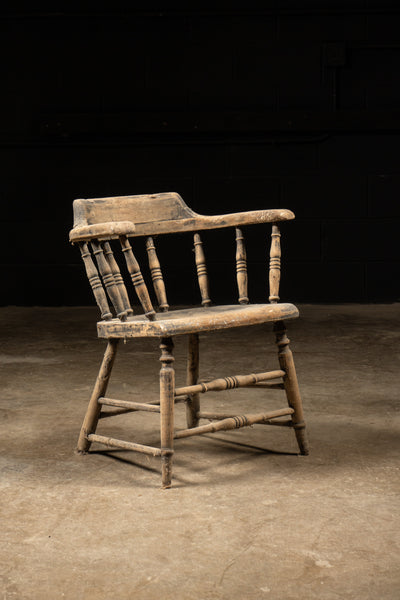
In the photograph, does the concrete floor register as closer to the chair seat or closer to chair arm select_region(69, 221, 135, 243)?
the chair seat

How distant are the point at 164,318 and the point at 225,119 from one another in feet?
12.2

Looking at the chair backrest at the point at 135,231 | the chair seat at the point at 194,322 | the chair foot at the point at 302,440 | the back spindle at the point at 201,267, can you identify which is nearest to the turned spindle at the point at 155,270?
the chair backrest at the point at 135,231

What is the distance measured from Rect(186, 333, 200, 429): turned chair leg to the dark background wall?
3.46 metres

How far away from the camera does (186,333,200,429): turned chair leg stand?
98.2 inches

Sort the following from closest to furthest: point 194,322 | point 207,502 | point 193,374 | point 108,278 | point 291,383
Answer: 1. point 207,502
2. point 194,322
3. point 108,278
4. point 291,383
5. point 193,374

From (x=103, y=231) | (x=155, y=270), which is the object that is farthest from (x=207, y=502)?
(x=155, y=270)

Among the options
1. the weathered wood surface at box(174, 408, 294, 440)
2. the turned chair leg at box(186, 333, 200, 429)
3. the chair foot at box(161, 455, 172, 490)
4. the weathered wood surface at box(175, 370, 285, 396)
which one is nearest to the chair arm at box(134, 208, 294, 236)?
the turned chair leg at box(186, 333, 200, 429)

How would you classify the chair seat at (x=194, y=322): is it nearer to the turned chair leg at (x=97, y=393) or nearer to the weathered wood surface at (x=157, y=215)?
the turned chair leg at (x=97, y=393)

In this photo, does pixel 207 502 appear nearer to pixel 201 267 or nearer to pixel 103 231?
pixel 103 231

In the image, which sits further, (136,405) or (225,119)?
(225,119)

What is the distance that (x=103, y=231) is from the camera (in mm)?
2057

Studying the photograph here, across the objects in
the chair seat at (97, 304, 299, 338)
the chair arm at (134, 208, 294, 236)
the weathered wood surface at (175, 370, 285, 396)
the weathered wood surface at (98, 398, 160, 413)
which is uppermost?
the chair arm at (134, 208, 294, 236)

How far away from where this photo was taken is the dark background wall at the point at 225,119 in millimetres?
5844

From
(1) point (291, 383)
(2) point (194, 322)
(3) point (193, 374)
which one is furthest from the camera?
(3) point (193, 374)
